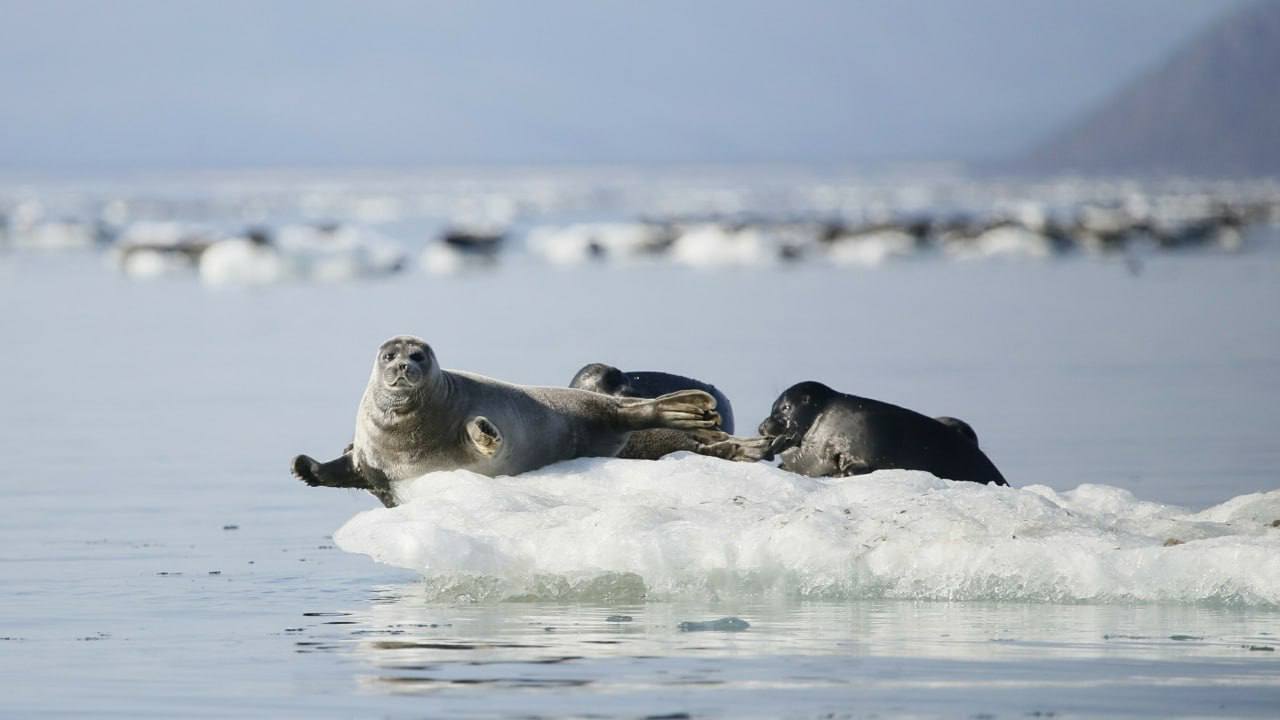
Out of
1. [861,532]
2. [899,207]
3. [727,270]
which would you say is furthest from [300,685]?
[899,207]

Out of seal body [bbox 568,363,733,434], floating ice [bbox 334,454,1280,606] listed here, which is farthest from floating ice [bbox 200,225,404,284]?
floating ice [bbox 334,454,1280,606]

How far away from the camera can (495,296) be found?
3177cm

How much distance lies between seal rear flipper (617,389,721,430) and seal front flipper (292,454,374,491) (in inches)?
51.4

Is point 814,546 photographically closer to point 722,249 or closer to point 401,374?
point 401,374

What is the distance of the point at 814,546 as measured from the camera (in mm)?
8859

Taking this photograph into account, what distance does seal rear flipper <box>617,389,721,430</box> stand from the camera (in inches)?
415

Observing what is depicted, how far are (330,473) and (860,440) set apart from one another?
2.55 m

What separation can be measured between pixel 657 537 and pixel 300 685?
1994 millimetres

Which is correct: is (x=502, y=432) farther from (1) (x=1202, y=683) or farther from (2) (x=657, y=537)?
(1) (x=1202, y=683)

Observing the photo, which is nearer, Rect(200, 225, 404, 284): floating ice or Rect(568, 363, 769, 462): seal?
Rect(568, 363, 769, 462): seal

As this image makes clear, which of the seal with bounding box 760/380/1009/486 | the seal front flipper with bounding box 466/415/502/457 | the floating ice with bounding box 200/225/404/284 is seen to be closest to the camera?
the seal front flipper with bounding box 466/415/502/457

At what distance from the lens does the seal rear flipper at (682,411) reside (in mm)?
10531

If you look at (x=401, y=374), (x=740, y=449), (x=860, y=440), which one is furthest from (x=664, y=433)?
(x=401, y=374)

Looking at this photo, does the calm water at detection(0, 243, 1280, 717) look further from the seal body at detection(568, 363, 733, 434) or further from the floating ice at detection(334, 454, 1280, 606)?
the seal body at detection(568, 363, 733, 434)
